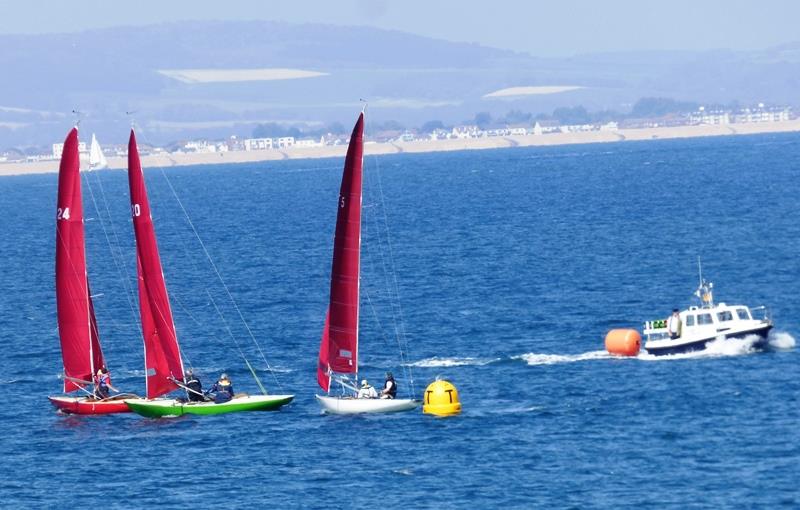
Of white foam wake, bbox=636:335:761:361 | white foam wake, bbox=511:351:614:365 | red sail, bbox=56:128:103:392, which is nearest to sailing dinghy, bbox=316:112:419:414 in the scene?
red sail, bbox=56:128:103:392

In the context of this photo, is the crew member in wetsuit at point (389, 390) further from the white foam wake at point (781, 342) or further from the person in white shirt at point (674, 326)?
the white foam wake at point (781, 342)

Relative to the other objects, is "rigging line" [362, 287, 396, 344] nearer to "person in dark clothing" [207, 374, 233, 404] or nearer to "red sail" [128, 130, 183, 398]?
"red sail" [128, 130, 183, 398]

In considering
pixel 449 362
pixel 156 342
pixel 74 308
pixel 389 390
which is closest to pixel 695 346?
pixel 449 362

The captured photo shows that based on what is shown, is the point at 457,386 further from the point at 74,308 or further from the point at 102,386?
the point at 74,308

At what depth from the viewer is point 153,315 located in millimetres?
71812

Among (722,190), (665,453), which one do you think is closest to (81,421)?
(665,453)

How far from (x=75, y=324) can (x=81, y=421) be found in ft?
16.5

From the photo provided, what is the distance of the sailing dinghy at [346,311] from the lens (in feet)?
224

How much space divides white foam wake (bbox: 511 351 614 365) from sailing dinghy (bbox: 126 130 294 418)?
47.0ft

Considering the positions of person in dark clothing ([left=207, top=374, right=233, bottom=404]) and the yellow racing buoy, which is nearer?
the yellow racing buoy

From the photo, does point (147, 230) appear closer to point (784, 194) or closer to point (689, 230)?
point (689, 230)

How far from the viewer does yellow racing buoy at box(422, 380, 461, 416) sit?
6706 cm

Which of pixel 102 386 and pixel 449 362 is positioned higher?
pixel 102 386

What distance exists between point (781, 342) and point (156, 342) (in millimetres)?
28994
